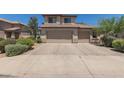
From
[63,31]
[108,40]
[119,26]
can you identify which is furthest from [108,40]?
[63,31]

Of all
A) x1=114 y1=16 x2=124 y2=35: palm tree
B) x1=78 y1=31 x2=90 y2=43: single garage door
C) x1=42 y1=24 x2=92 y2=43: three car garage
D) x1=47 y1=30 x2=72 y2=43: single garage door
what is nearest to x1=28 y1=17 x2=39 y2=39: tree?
x1=42 y1=24 x2=92 y2=43: three car garage

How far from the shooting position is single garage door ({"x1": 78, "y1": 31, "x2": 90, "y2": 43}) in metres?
28.6

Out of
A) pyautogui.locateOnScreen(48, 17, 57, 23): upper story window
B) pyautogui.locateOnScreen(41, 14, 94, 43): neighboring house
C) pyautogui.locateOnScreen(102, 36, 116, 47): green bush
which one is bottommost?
pyautogui.locateOnScreen(102, 36, 116, 47): green bush

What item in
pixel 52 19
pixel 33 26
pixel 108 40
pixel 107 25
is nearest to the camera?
pixel 108 40

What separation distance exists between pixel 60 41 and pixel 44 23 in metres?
3.68

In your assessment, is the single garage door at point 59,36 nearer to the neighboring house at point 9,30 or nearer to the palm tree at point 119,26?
the neighboring house at point 9,30

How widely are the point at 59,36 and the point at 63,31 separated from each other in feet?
3.01

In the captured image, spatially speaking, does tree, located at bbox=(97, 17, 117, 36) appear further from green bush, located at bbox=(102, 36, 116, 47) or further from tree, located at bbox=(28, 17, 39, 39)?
tree, located at bbox=(28, 17, 39, 39)

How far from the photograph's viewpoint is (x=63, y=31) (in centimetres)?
2797

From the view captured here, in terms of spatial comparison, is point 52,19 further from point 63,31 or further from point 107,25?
point 107,25

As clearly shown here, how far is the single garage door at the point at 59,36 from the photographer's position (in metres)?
27.8

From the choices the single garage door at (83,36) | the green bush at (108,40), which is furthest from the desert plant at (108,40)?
the single garage door at (83,36)

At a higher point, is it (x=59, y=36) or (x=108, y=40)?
(x=59, y=36)
